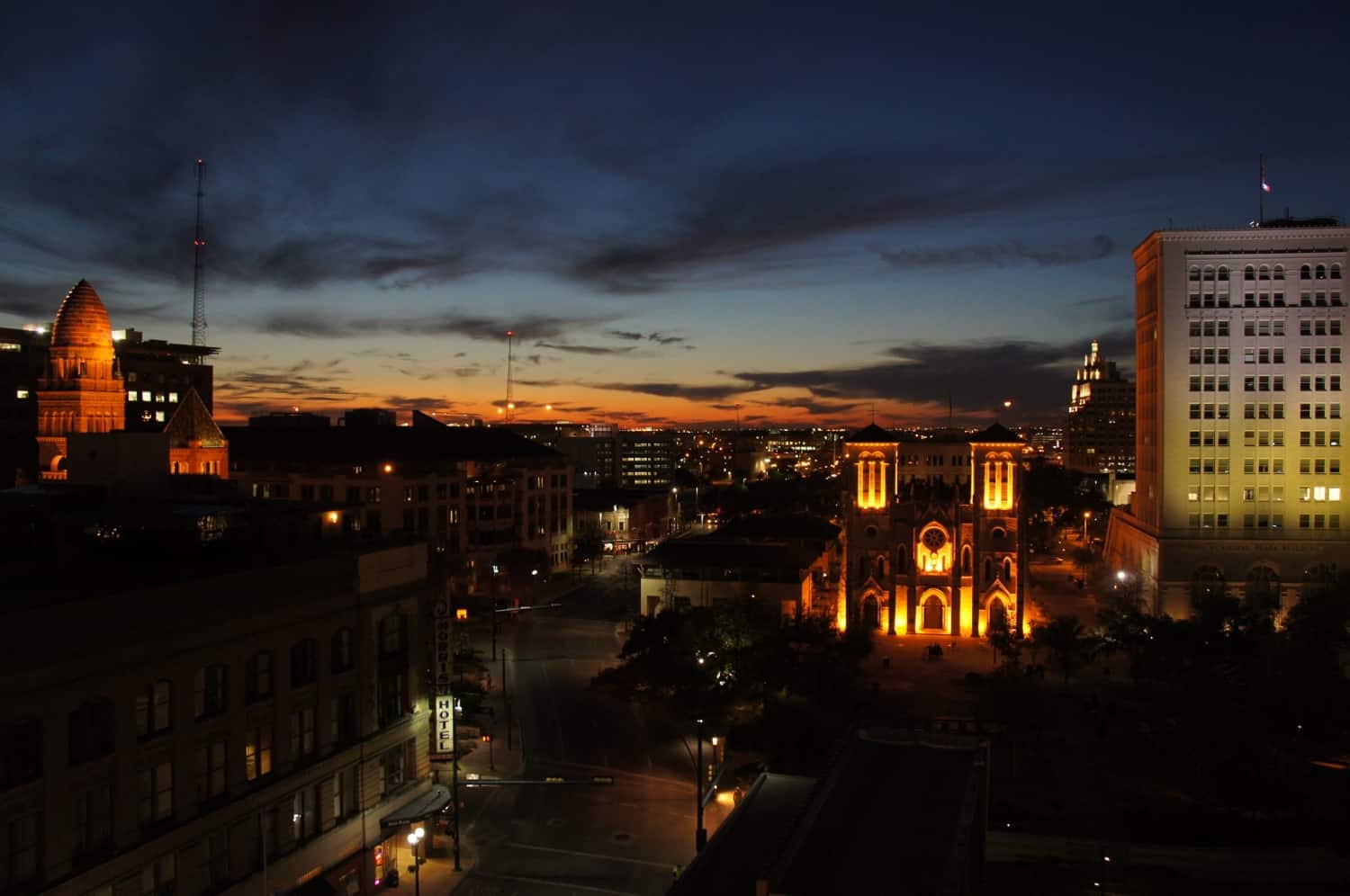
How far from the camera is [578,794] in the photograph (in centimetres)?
4475

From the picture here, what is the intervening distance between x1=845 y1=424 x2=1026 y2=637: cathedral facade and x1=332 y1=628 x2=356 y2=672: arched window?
173 feet

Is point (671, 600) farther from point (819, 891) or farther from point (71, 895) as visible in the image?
point (71, 895)

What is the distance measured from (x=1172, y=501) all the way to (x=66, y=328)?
84.9 m

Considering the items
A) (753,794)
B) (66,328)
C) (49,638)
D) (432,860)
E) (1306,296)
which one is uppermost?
(1306,296)

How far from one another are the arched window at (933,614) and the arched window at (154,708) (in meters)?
65.7

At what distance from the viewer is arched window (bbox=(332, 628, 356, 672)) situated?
35469 millimetres

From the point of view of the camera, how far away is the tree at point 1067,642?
63781 millimetres

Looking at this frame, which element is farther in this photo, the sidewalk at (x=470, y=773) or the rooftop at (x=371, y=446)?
the rooftop at (x=371, y=446)

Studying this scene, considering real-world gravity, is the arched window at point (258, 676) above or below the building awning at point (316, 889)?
above

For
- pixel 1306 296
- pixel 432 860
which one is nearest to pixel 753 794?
pixel 432 860

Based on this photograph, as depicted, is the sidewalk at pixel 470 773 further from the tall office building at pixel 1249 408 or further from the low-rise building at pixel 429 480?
the tall office building at pixel 1249 408

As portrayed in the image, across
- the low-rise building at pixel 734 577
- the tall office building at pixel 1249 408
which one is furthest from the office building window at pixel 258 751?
the tall office building at pixel 1249 408

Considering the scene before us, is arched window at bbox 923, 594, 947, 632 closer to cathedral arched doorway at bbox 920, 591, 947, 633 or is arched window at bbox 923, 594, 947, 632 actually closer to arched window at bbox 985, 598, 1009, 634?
cathedral arched doorway at bbox 920, 591, 947, 633

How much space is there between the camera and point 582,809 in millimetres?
43062
